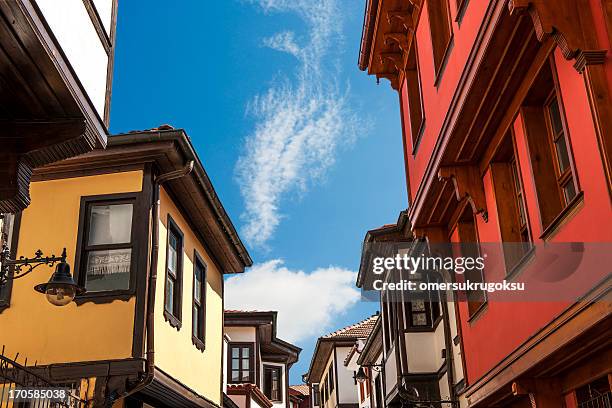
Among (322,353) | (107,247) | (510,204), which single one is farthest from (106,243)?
(322,353)

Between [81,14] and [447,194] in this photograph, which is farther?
[447,194]

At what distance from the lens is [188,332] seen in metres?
12.9

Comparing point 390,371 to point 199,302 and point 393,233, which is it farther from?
point 199,302

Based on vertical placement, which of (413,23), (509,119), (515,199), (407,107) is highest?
(413,23)

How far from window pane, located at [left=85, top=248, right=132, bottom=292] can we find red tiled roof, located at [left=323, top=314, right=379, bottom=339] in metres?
28.6

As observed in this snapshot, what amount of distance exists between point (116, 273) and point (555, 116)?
685cm

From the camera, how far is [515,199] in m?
8.13

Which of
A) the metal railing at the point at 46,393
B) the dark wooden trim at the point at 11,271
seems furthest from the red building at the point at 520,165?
the dark wooden trim at the point at 11,271

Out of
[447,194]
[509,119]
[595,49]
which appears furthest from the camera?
[447,194]

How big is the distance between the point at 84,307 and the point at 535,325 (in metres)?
6.63

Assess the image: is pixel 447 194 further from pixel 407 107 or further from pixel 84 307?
pixel 84 307

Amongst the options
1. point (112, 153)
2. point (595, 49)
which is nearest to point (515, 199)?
point (595, 49)

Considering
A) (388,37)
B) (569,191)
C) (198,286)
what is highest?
(388,37)

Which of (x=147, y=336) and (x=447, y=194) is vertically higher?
(x=447, y=194)
